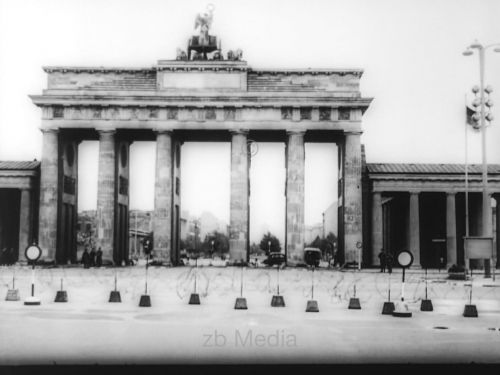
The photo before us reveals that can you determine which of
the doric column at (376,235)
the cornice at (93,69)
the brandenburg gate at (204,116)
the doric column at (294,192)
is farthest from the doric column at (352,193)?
the cornice at (93,69)

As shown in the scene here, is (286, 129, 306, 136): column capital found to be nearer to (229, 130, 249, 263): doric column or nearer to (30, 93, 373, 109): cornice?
(30, 93, 373, 109): cornice

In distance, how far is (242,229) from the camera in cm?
6650

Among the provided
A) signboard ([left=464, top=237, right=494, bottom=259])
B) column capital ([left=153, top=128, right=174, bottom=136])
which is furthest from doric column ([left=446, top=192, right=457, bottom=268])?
signboard ([left=464, top=237, right=494, bottom=259])

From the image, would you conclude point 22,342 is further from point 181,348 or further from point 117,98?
point 117,98

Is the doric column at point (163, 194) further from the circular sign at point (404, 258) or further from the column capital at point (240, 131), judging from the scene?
the circular sign at point (404, 258)

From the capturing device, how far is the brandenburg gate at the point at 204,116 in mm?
→ 66250

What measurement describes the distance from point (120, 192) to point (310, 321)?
5171 cm

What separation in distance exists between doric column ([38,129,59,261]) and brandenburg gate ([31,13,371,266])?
0.09m

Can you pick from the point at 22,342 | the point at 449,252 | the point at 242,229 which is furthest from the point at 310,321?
the point at 449,252

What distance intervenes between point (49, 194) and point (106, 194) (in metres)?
4.84

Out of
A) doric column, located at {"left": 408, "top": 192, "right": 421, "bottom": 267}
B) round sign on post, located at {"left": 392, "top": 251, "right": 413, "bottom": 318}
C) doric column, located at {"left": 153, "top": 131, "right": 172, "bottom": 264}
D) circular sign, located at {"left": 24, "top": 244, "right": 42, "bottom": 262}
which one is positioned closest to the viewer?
round sign on post, located at {"left": 392, "top": 251, "right": 413, "bottom": 318}

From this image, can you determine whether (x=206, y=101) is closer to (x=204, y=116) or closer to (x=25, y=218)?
(x=204, y=116)

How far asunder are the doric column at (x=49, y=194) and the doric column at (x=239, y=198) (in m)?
15.2

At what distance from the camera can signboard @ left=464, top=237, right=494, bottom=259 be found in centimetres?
2792
